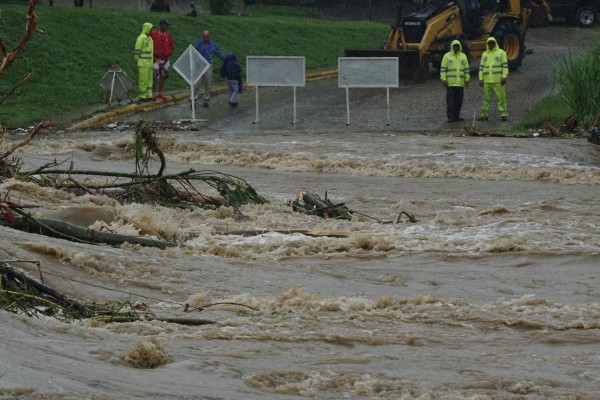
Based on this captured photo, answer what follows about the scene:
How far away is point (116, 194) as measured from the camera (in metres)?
15.6

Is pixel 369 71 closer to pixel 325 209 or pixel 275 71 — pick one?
pixel 275 71

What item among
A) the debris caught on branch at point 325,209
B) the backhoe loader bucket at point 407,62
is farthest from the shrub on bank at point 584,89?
the debris caught on branch at point 325,209

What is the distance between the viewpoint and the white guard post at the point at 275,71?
2770 cm

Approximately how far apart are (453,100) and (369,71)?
1899mm

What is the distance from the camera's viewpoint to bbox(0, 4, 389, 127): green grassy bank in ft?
98.9

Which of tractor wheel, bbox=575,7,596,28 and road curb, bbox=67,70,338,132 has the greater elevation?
tractor wheel, bbox=575,7,596,28

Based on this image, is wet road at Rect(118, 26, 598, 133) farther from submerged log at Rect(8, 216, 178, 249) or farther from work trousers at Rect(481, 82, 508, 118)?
submerged log at Rect(8, 216, 178, 249)

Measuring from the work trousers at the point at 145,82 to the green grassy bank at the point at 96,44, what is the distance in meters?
0.99

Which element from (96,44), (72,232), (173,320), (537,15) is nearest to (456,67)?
(96,44)

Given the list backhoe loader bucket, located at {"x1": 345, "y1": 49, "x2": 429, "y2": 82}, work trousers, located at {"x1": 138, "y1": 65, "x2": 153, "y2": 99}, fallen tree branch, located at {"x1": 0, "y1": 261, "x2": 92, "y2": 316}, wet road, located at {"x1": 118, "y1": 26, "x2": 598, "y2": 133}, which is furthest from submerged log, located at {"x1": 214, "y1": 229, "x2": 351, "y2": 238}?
backhoe loader bucket, located at {"x1": 345, "y1": 49, "x2": 429, "y2": 82}

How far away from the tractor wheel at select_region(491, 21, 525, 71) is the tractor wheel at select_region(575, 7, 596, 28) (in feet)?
50.6

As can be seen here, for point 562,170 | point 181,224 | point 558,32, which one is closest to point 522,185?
point 562,170

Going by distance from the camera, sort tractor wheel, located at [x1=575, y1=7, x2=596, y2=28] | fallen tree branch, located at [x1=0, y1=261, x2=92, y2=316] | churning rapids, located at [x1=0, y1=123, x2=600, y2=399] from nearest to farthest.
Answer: churning rapids, located at [x1=0, y1=123, x2=600, y2=399], fallen tree branch, located at [x1=0, y1=261, x2=92, y2=316], tractor wheel, located at [x1=575, y1=7, x2=596, y2=28]

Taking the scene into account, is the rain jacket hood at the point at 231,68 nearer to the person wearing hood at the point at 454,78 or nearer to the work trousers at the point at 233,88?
the work trousers at the point at 233,88
